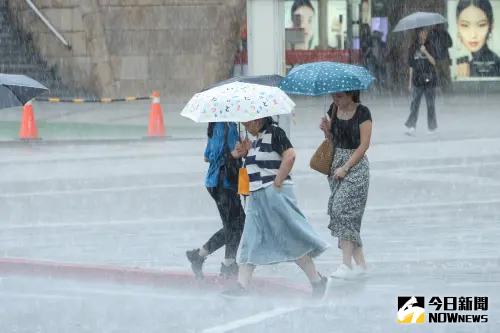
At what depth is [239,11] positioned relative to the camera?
29.9 m

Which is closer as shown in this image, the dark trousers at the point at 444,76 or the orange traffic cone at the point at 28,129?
the orange traffic cone at the point at 28,129

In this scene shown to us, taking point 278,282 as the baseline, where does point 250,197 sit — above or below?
above

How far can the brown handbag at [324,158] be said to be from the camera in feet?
33.2

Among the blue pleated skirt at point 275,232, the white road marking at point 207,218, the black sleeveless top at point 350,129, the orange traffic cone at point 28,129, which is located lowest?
the orange traffic cone at point 28,129

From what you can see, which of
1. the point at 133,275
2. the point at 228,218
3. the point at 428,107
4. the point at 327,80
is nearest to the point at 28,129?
the point at 428,107

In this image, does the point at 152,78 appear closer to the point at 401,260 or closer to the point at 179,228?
the point at 179,228

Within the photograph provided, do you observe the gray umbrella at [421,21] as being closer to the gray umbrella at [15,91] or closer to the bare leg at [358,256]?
the bare leg at [358,256]

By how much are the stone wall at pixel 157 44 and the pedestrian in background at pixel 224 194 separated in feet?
65.0

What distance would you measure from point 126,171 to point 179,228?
498 cm

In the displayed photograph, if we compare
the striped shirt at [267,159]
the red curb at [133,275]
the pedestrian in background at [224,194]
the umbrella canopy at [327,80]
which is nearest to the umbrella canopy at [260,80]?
the umbrella canopy at [327,80]

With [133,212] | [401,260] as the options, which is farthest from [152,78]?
[401,260]

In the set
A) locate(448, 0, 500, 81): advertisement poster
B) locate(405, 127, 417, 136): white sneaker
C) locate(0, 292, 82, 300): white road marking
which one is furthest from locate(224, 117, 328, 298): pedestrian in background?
locate(448, 0, 500, 81): advertisement poster

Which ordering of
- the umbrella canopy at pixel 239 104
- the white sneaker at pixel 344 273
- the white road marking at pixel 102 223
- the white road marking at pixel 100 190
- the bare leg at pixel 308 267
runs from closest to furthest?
1. the umbrella canopy at pixel 239 104
2. the bare leg at pixel 308 267
3. the white sneaker at pixel 344 273
4. the white road marking at pixel 102 223
5. the white road marking at pixel 100 190

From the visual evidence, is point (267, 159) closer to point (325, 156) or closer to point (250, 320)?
point (325, 156)
